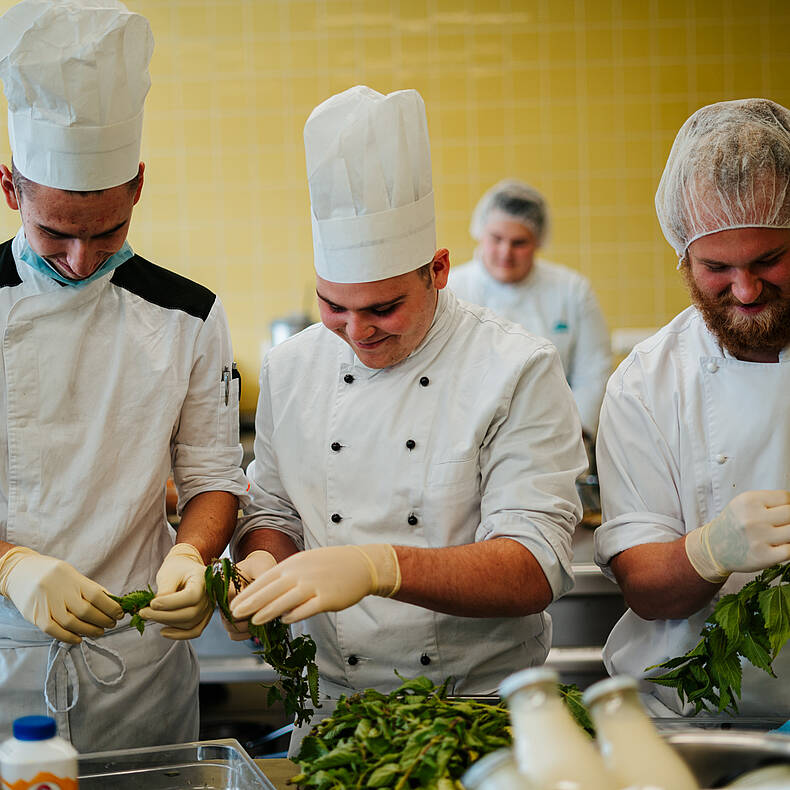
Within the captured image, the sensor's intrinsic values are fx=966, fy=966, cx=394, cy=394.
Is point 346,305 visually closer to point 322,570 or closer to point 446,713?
point 322,570

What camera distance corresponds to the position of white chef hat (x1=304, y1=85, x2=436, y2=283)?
163 cm

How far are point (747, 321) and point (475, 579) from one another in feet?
2.07

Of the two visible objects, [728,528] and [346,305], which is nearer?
[728,528]

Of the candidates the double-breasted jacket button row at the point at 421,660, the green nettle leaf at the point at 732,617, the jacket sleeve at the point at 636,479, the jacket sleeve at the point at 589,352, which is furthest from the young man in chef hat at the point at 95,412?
the jacket sleeve at the point at 589,352

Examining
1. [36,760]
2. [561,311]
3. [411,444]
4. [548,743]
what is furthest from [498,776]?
[561,311]

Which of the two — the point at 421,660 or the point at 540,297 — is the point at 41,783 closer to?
the point at 421,660

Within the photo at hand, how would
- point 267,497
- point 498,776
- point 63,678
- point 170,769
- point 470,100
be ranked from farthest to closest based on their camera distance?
point 470,100, point 267,497, point 63,678, point 170,769, point 498,776

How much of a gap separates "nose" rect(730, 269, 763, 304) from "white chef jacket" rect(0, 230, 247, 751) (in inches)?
37.4

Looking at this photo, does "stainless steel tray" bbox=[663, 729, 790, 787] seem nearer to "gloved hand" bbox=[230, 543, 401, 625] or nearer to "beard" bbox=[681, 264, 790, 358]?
"gloved hand" bbox=[230, 543, 401, 625]

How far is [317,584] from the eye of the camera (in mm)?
1463

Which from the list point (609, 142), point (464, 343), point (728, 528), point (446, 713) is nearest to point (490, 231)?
point (609, 142)

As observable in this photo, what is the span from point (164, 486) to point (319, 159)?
2.21ft

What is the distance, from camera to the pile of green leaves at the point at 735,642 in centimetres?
142

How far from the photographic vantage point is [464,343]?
180 cm
